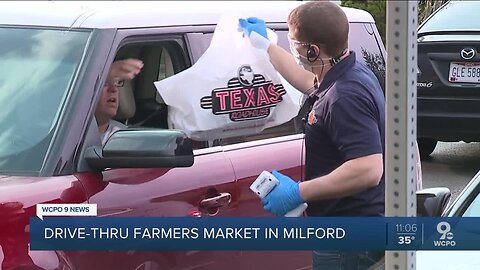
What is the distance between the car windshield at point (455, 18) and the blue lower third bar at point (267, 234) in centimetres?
189

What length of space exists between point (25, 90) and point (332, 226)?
5.08ft

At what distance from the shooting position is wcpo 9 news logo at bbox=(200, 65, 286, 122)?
3.62 m

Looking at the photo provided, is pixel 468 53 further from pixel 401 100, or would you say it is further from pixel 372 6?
pixel 401 100

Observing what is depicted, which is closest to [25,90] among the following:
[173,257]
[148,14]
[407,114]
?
[148,14]

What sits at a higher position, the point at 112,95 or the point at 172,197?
the point at 112,95

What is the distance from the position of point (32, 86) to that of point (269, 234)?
139 centimetres

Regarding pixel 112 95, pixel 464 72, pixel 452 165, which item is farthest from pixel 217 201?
pixel 452 165

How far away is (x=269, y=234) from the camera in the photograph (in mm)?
2295

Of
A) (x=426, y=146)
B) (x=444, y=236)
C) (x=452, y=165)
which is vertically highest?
(x=444, y=236)

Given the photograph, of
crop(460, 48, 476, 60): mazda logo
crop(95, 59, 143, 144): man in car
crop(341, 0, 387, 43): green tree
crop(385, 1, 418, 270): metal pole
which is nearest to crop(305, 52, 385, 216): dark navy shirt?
crop(385, 1, 418, 270): metal pole

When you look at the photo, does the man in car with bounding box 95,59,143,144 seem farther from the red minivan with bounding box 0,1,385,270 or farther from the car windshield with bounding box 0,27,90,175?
the car windshield with bounding box 0,27,90,175

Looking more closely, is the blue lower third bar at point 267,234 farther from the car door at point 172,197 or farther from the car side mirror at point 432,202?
the car side mirror at point 432,202

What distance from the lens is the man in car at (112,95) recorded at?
11.1 ft

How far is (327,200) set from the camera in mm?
2754
